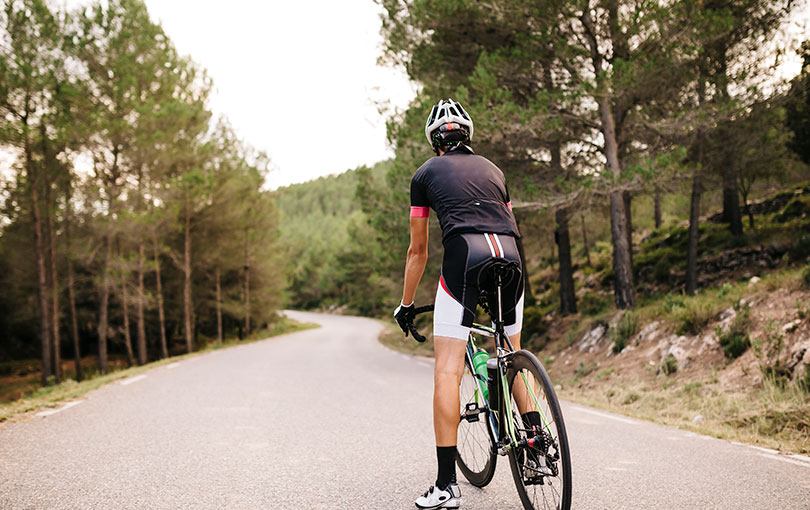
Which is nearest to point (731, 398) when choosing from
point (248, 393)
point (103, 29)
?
point (248, 393)

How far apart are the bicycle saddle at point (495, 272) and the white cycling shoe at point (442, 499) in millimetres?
1035

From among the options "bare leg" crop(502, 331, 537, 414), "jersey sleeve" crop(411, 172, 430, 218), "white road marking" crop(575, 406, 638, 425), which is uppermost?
"jersey sleeve" crop(411, 172, 430, 218)

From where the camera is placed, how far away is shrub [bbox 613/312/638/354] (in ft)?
32.0

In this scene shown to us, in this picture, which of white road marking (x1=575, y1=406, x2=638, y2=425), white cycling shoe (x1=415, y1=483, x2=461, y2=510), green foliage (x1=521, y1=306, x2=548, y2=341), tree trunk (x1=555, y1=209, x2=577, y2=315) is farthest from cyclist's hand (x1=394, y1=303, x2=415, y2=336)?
tree trunk (x1=555, y1=209, x2=577, y2=315)

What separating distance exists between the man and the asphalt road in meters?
0.57

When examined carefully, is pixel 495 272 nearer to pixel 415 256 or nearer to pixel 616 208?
pixel 415 256

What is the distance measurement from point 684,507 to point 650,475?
0.64 m

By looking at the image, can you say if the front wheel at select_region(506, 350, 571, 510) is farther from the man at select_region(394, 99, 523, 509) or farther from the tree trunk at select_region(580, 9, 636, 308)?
the tree trunk at select_region(580, 9, 636, 308)

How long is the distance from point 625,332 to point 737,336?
2683 millimetres

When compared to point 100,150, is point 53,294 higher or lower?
lower

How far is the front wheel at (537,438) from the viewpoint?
2248 millimetres

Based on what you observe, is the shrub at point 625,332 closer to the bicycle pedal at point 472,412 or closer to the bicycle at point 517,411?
the bicycle at point 517,411

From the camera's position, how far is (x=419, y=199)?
9.00ft

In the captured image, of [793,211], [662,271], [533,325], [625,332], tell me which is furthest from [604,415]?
[793,211]
